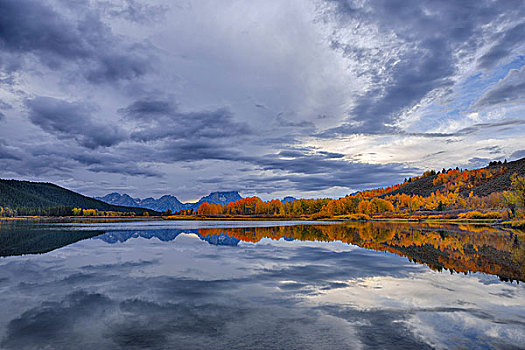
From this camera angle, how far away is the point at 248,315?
11492 millimetres

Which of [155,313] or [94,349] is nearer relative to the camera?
[94,349]

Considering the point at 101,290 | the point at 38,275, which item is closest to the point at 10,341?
the point at 101,290

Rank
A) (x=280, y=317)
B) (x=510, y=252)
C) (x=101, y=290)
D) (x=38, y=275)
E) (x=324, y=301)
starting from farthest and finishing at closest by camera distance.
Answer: (x=510, y=252) → (x=38, y=275) → (x=101, y=290) → (x=324, y=301) → (x=280, y=317)

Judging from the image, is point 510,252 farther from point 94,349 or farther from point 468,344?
point 94,349

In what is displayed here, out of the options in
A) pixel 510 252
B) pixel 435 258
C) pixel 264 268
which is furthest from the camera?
pixel 510 252

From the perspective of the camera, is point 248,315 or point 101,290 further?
point 101,290

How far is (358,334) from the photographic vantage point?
956 cm

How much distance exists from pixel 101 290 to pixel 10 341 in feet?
21.5

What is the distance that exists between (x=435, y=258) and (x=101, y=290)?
84.2ft

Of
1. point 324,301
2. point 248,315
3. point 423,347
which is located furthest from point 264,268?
point 423,347

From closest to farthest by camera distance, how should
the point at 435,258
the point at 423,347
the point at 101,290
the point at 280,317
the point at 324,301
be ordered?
the point at 423,347 → the point at 280,317 → the point at 324,301 → the point at 101,290 → the point at 435,258

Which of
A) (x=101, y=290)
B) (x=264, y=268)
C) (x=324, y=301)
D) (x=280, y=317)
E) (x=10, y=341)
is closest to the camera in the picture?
(x=10, y=341)

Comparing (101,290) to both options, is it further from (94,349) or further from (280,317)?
(280,317)

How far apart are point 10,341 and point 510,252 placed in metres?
36.7
